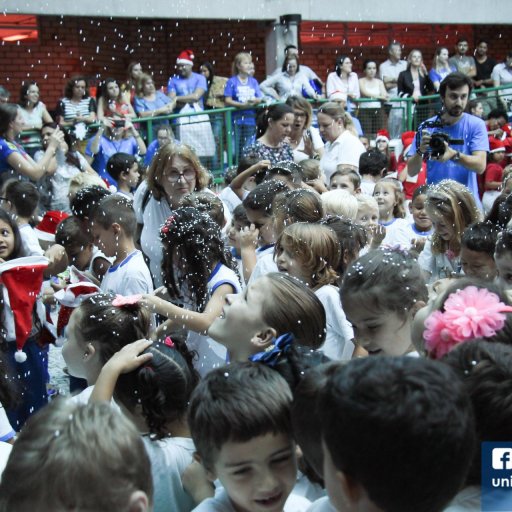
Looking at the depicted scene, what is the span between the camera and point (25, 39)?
53.1 feet

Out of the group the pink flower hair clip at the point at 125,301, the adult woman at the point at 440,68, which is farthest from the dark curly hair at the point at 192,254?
the adult woman at the point at 440,68

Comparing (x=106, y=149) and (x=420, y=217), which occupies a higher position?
(x=106, y=149)

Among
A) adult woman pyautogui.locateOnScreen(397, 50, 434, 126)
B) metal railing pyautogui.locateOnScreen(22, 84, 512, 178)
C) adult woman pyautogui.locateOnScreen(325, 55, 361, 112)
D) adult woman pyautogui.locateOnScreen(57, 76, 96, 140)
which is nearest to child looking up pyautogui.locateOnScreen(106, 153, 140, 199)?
metal railing pyautogui.locateOnScreen(22, 84, 512, 178)

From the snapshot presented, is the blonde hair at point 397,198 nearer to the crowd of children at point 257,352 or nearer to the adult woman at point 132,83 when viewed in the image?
the crowd of children at point 257,352

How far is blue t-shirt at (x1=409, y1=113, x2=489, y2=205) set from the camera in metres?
6.55

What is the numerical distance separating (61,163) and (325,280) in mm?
6004

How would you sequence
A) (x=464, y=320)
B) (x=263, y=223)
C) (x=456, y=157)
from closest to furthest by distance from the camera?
(x=464, y=320)
(x=263, y=223)
(x=456, y=157)

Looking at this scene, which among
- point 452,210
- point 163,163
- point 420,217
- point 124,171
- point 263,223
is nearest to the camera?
point 452,210

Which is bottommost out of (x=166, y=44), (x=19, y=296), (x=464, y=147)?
(x=19, y=296)

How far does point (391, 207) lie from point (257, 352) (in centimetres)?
380

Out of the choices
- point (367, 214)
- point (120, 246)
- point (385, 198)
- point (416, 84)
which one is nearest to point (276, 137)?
point (385, 198)

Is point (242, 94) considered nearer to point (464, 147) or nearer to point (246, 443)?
point (464, 147)

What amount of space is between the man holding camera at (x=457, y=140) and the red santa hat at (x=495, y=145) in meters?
4.43

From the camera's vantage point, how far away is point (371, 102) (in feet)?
45.9
